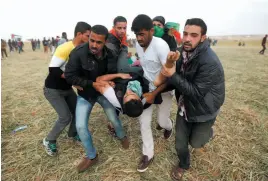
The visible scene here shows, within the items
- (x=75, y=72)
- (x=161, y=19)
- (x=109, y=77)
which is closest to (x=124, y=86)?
(x=109, y=77)

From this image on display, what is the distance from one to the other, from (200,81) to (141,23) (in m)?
1.20

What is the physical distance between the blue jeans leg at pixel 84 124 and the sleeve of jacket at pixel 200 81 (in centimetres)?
153

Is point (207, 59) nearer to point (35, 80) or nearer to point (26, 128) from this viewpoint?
point (26, 128)

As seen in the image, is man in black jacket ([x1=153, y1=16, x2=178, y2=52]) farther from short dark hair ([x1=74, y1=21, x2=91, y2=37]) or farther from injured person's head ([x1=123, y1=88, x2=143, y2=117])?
injured person's head ([x1=123, y1=88, x2=143, y2=117])

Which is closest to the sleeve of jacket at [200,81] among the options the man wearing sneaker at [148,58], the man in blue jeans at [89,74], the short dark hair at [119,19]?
the man wearing sneaker at [148,58]

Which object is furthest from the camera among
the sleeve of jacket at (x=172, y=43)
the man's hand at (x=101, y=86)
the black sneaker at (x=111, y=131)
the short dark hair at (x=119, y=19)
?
the black sneaker at (x=111, y=131)

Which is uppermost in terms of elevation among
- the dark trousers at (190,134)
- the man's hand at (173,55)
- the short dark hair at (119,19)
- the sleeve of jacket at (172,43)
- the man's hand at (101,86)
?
the short dark hair at (119,19)

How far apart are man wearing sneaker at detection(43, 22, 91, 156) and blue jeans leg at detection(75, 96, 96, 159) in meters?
0.47

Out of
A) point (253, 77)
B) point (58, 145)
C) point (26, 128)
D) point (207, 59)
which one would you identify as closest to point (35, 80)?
point (26, 128)

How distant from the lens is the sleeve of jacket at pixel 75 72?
2816mm

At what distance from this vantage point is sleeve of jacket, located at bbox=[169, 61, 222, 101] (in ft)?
7.48

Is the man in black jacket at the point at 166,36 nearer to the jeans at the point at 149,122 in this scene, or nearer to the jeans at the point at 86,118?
the jeans at the point at 149,122

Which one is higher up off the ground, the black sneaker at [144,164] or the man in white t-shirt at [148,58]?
the man in white t-shirt at [148,58]

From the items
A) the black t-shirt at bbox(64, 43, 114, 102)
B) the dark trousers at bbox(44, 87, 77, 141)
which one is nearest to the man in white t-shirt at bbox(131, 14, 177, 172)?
the black t-shirt at bbox(64, 43, 114, 102)
